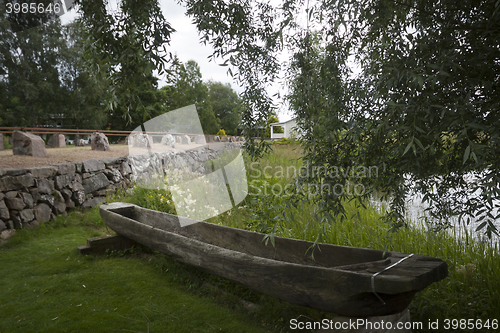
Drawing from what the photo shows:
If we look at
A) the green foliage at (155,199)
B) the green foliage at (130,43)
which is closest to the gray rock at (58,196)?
the green foliage at (155,199)

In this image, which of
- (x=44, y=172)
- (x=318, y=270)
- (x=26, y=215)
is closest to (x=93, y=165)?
(x=44, y=172)

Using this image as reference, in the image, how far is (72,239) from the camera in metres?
4.04

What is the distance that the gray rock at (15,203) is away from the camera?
3.96 meters

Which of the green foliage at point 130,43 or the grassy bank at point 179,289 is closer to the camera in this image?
the green foliage at point 130,43

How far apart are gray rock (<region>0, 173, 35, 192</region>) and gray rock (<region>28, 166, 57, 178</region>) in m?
0.07

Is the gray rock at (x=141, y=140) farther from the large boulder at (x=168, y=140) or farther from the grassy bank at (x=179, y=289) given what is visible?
the grassy bank at (x=179, y=289)

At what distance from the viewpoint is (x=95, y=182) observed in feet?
17.5

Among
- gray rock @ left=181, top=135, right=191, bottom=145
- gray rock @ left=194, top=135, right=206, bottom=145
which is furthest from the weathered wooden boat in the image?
gray rock @ left=181, top=135, right=191, bottom=145

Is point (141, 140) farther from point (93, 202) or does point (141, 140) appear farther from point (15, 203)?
point (15, 203)

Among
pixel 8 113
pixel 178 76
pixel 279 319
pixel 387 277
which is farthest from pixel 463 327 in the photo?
pixel 8 113

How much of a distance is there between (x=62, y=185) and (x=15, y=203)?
2.48 feet

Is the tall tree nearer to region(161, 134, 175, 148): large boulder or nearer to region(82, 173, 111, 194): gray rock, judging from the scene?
region(161, 134, 175, 148): large boulder

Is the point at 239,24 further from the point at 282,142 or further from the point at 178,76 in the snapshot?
the point at 282,142

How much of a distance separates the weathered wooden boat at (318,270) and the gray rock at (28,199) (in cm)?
236
